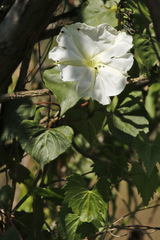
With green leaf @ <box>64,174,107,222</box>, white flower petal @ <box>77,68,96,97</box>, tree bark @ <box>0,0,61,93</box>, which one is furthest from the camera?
green leaf @ <box>64,174,107,222</box>

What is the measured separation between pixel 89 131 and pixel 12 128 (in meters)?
0.26

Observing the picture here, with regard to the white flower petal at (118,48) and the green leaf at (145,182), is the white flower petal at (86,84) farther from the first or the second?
the green leaf at (145,182)

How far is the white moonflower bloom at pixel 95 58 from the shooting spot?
34.8 inches

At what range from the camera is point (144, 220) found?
90.2 inches

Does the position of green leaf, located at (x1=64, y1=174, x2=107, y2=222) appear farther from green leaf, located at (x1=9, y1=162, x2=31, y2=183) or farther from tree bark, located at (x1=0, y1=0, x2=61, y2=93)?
tree bark, located at (x1=0, y1=0, x2=61, y2=93)

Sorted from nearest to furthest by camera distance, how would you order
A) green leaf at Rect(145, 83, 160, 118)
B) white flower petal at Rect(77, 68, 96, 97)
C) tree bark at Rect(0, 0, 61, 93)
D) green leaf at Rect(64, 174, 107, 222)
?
tree bark at Rect(0, 0, 61, 93)
white flower petal at Rect(77, 68, 96, 97)
green leaf at Rect(64, 174, 107, 222)
green leaf at Rect(145, 83, 160, 118)

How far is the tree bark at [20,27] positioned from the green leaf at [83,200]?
1.35 ft

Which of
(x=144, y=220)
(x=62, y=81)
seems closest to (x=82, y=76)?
(x=62, y=81)

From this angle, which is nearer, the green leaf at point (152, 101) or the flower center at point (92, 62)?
the flower center at point (92, 62)

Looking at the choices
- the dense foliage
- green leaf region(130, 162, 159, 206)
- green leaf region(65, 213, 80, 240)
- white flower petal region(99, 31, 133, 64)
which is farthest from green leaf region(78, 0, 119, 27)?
green leaf region(65, 213, 80, 240)

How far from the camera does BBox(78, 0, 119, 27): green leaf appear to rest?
1.01 metres

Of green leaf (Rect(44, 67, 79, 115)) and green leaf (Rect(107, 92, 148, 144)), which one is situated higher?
green leaf (Rect(44, 67, 79, 115))

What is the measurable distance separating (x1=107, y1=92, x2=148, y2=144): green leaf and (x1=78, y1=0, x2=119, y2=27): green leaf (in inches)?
9.2

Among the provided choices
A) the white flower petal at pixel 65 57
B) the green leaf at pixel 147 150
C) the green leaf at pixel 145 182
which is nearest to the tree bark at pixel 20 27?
the white flower petal at pixel 65 57
